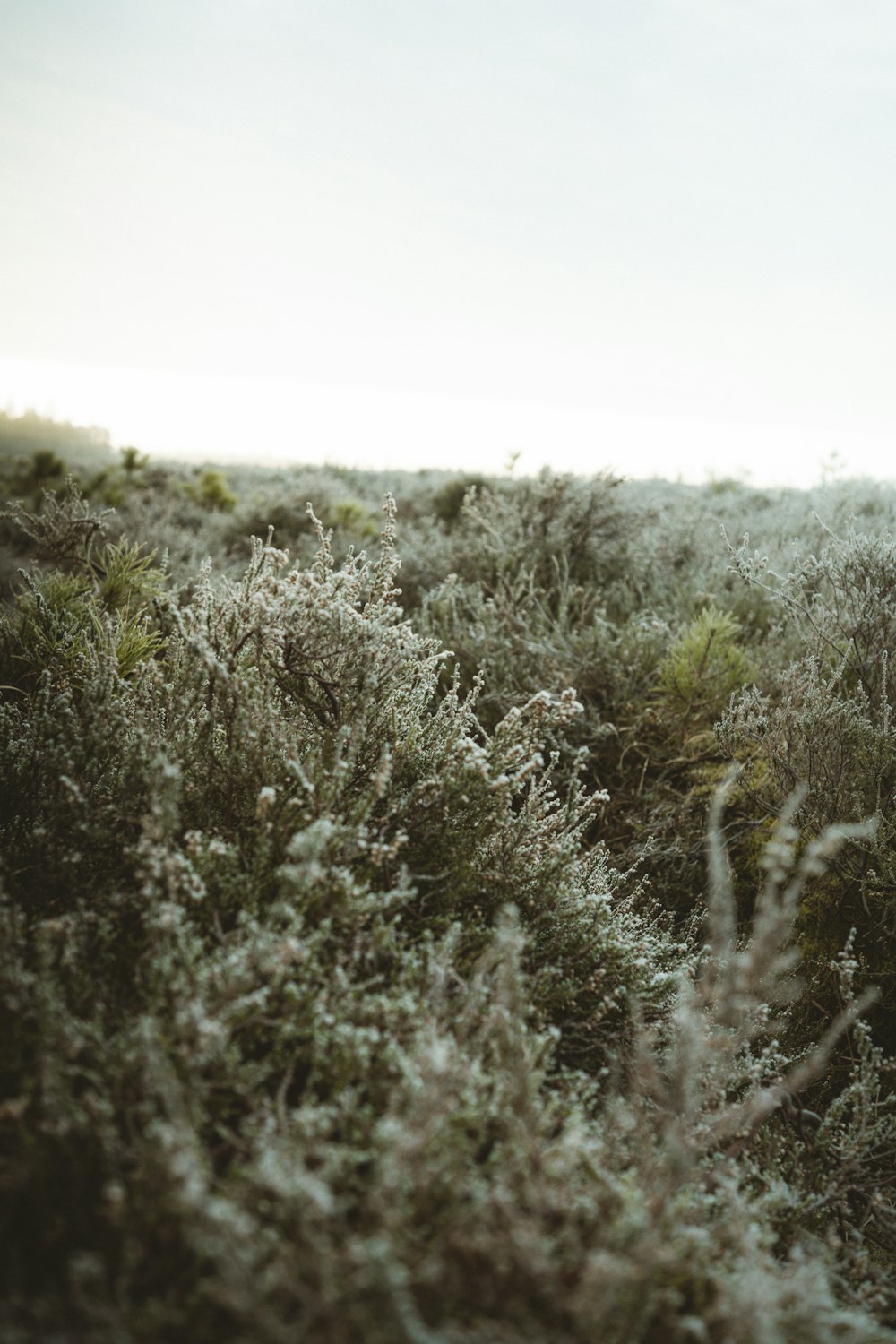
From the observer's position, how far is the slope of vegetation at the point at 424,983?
3.55 feet

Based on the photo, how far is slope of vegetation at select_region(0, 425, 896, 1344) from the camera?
1082mm

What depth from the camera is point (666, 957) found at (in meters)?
2.50

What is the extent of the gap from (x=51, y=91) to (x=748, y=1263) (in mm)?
6568

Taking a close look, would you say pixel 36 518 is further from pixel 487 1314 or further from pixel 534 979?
pixel 487 1314

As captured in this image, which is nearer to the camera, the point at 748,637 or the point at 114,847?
the point at 114,847

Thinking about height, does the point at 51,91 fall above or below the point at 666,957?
above

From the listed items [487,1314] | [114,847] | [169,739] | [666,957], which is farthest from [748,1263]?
[169,739]

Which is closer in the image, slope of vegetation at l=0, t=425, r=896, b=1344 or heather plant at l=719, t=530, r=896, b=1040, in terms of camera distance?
slope of vegetation at l=0, t=425, r=896, b=1344

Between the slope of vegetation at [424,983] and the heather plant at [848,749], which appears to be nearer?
the slope of vegetation at [424,983]

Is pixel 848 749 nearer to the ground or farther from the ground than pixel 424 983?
farther from the ground

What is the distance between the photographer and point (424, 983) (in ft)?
5.80

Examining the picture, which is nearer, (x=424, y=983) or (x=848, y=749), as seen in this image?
(x=424, y=983)

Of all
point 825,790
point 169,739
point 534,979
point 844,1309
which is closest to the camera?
point 844,1309

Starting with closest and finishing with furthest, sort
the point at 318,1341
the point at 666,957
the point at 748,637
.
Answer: the point at 318,1341, the point at 666,957, the point at 748,637
